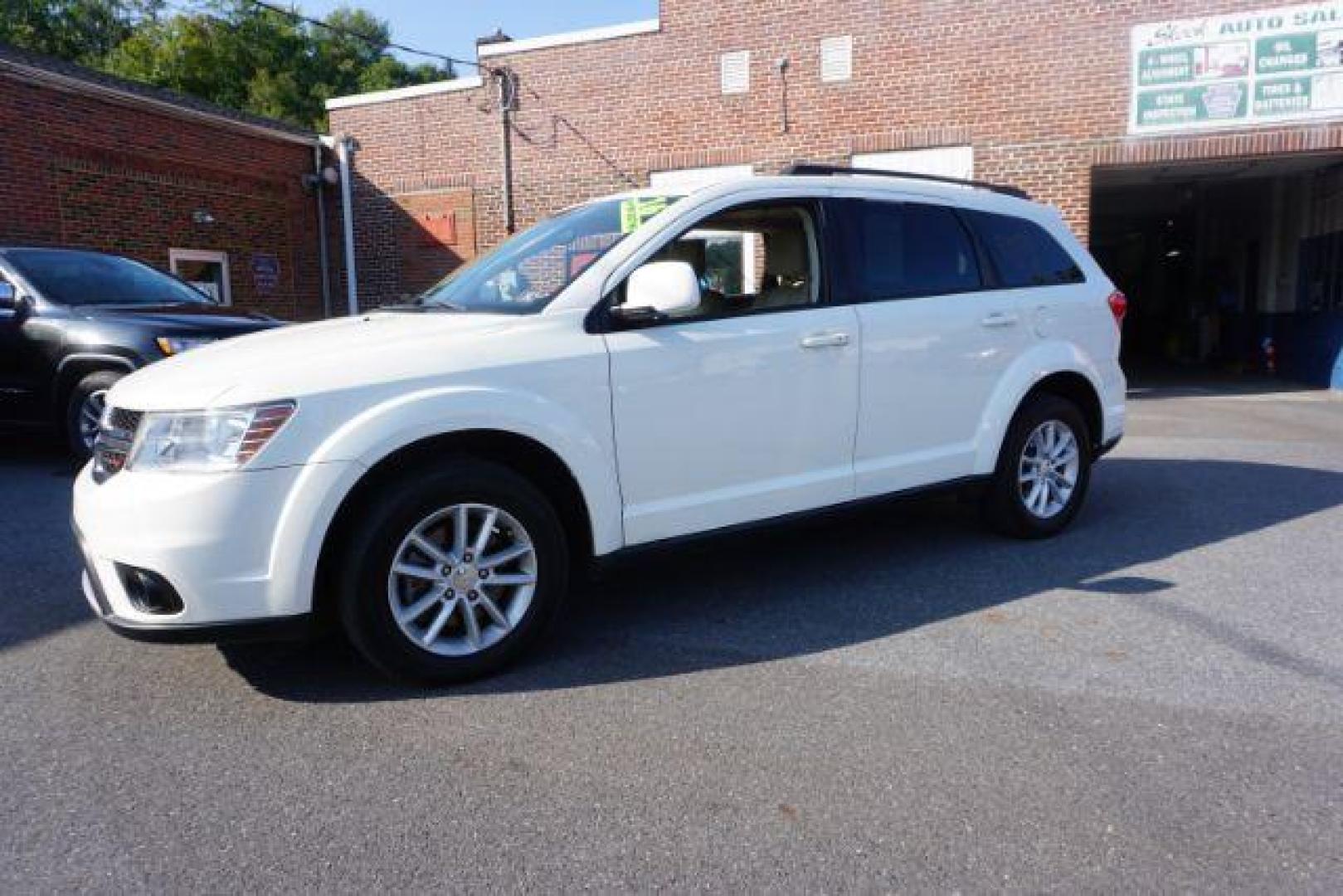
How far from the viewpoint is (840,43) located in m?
12.9

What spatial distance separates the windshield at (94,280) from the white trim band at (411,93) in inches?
312

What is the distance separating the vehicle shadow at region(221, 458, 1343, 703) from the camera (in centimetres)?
348

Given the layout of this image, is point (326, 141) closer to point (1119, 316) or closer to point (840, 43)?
point (840, 43)

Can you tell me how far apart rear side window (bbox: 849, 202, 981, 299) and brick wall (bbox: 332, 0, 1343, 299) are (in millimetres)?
8743

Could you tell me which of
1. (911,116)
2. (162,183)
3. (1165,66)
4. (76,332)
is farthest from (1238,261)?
(76,332)

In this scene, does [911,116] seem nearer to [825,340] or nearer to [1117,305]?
[1117,305]

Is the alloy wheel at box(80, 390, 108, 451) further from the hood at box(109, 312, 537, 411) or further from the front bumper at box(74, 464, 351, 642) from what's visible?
the front bumper at box(74, 464, 351, 642)

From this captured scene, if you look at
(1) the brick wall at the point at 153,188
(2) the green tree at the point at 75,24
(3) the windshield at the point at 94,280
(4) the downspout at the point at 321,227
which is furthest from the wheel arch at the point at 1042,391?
(2) the green tree at the point at 75,24

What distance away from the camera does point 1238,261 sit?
60.3ft

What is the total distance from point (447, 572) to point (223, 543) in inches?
28.1

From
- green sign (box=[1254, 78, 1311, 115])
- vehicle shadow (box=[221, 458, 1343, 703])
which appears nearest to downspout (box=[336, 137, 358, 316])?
vehicle shadow (box=[221, 458, 1343, 703])

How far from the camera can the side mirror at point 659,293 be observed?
137 inches

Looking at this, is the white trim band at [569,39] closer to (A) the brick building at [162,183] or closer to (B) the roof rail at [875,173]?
(A) the brick building at [162,183]

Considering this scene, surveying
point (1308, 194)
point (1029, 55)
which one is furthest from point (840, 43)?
point (1308, 194)
